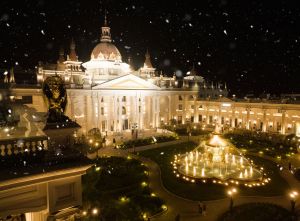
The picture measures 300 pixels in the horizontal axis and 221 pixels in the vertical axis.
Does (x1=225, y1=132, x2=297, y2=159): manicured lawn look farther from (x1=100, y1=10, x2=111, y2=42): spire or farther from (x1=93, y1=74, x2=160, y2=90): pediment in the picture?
(x1=100, y1=10, x2=111, y2=42): spire

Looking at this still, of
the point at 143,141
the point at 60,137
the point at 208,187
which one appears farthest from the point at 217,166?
the point at 60,137

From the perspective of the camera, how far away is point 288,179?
2919cm

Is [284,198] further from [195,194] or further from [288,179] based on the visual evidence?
[195,194]

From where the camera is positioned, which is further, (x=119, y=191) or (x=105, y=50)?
(x=105, y=50)

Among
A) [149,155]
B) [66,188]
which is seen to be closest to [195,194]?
[149,155]

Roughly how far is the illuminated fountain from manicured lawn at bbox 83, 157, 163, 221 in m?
5.81

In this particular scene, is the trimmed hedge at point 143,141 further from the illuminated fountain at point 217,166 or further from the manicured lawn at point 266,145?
the illuminated fountain at point 217,166

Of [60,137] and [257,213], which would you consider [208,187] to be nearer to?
[257,213]

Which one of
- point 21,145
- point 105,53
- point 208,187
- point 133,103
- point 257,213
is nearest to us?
point 21,145

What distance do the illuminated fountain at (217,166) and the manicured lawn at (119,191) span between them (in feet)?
19.1

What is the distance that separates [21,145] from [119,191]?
1986cm

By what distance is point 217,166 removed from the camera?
32531mm

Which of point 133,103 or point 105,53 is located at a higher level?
point 105,53

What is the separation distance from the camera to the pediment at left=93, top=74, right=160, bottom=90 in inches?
2362
